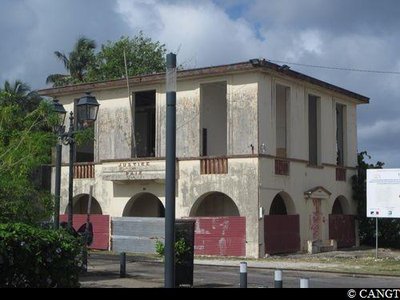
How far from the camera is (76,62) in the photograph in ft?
181

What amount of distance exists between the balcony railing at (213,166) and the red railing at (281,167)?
2.29 meters

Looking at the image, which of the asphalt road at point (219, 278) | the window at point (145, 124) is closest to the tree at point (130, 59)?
the window at point (145, 124)

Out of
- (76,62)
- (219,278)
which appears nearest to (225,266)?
(219,278)

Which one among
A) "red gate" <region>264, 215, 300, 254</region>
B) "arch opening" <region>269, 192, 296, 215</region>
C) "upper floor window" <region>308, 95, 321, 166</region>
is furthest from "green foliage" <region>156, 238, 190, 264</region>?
"upper floor window" <region>308, 95, 321, 166</region>

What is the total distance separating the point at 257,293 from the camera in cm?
1120

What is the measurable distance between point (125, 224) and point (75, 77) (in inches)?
1009

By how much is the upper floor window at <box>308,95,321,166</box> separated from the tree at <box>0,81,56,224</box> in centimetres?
1929

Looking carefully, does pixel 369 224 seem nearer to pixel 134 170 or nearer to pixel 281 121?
pixel 281 121

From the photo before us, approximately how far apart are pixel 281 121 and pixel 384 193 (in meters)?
7.21

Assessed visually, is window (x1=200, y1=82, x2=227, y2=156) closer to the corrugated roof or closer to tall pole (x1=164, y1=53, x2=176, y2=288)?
the corrugated roof

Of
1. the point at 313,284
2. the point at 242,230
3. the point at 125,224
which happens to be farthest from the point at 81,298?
the point at 125,224

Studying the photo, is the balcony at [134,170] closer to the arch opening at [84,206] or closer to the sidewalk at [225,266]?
the arch opening at [84,206]

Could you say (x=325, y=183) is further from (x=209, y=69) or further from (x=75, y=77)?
(x=75, y=77)

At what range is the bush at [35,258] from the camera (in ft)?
37.9
